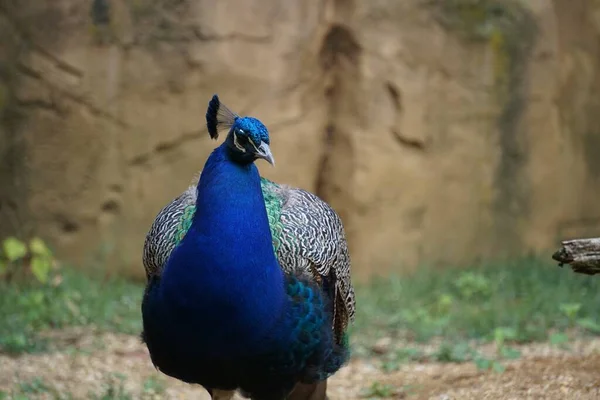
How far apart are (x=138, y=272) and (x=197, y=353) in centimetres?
376

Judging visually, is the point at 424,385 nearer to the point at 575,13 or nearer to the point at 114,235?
the point at 114,235

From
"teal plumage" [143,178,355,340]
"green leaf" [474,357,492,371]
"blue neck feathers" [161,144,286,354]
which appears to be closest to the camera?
"blue neck feathers" [161,144,286,354]

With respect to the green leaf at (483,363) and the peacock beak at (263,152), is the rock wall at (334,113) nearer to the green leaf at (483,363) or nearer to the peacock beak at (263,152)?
the green leaf at (483,363)

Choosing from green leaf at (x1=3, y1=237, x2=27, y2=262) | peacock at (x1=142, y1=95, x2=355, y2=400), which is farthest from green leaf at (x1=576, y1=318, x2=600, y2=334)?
green leaf at (x1=3, y1=237, x2=27, y2=262)

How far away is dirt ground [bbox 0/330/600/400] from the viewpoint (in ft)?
13.8

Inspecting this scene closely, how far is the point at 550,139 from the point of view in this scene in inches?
308

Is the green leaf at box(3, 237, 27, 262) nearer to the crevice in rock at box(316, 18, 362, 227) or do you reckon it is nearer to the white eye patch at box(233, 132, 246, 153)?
the crevice in rock at box(316, 18, 362, 227)

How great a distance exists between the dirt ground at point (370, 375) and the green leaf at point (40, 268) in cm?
76

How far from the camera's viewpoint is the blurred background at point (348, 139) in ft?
22.0

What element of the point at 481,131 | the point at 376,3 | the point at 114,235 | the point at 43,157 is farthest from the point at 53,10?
the point at 481,131

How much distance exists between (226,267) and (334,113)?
4.38 m

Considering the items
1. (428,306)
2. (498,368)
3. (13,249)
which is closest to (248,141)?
(498,368)

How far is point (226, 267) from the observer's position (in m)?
3.36

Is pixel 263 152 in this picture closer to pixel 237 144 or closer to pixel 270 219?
pixel 237 144
